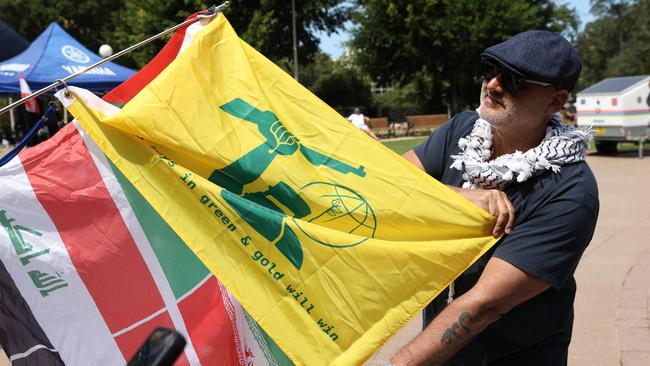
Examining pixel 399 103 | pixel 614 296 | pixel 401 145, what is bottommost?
pixel 614 296

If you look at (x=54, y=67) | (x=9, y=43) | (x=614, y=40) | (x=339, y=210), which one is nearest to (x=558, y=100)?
(x=339, y=210)

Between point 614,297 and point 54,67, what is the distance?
9875mm

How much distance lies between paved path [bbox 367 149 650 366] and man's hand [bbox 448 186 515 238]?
2749 mm

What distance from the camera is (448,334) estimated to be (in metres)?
1.84

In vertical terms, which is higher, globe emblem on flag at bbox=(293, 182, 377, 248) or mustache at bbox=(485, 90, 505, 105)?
mustache at bbox=(485, 90, 505, 105)

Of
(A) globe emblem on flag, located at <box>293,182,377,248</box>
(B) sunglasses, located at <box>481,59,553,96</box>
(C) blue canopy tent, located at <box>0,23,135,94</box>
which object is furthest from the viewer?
(C) blue canopy tent, located at <box>0,23,135,94</box>

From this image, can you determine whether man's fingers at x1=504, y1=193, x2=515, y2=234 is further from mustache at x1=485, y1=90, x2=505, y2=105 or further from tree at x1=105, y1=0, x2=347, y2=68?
tree at x1=105, y1=0, x2=347, y2=68

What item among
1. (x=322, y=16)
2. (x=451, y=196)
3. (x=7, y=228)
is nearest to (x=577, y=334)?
(x=451, y=196)

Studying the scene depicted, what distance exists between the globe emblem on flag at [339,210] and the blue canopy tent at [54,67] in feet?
30.8

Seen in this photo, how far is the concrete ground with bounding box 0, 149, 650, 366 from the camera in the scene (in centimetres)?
454


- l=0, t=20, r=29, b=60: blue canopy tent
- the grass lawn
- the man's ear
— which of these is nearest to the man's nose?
the man's ear

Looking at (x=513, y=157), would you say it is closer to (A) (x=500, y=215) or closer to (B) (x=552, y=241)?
(A) (x=500, y=215)

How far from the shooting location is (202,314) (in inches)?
95.0

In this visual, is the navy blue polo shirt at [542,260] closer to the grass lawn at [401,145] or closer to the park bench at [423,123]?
the grass lawn at [401,145]
